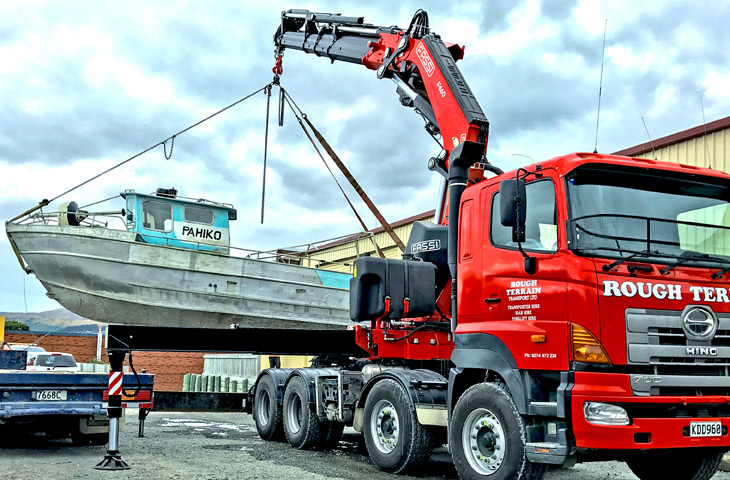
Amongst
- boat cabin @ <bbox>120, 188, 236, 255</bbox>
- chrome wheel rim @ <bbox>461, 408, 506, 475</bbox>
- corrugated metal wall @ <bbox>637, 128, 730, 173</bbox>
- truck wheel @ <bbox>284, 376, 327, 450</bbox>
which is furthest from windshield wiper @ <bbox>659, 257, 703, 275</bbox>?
boat cabin @ <bbox>120, 188, 236, 255</bbox>

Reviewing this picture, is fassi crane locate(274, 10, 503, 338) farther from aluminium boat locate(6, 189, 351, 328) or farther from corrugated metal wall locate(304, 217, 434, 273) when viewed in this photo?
corrugated metal wall locate(304, 217, 434, 273)

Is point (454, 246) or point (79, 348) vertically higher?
point (454, 246)

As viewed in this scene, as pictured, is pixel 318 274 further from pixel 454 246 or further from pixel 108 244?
pixel 454 246

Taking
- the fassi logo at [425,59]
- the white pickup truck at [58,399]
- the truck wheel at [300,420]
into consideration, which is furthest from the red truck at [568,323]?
the white pickup truck at [58,399]

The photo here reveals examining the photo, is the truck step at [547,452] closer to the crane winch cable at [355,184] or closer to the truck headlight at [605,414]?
the truck headlight at [605,414]

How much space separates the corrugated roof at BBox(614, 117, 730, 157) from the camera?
10.7 metres

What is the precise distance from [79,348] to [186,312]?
13.9 metres

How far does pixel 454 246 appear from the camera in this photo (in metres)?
6.97

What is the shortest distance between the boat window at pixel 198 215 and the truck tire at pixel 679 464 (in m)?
12.2

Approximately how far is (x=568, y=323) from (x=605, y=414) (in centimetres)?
69

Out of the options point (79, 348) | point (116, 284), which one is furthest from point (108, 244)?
point (79, 348)

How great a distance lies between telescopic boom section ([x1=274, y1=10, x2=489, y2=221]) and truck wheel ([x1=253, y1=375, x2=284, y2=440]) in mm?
4002

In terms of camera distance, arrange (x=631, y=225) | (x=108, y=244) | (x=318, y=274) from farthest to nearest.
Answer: (x=318, y=274) < (x=108, y=244) < (x=631, y=225)

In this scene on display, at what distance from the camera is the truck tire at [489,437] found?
18.5 feet
